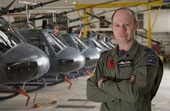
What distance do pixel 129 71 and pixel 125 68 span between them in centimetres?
3

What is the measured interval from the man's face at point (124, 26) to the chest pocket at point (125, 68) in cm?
13

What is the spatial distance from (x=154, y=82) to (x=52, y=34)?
804 centimetres

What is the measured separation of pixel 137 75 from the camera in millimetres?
2033

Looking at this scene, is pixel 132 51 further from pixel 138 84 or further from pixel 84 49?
pixel 84 49

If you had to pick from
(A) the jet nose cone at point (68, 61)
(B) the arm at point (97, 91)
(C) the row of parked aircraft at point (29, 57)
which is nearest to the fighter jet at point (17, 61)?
(C) the row of parked aircraft at point (29, 57)

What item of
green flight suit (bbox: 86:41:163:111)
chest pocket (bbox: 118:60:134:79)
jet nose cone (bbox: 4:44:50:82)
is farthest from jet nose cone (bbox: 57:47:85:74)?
chest pocket (bbox: 118:60:134:79)

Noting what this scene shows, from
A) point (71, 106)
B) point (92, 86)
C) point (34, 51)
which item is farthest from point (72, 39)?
point (92, 86)

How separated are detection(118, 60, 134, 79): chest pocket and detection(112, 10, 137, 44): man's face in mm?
128

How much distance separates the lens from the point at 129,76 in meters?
2.08

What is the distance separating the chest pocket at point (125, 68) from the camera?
2.06m

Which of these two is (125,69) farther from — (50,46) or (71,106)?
(50,46)

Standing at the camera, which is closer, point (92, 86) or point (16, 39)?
point (92, 86)

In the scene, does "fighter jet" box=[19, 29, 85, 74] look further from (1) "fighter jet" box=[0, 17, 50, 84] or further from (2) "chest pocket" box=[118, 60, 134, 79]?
(2) "chest pocket" box=[118, 60, 134, 79]

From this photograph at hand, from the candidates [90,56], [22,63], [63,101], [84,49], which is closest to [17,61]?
[22,63]
